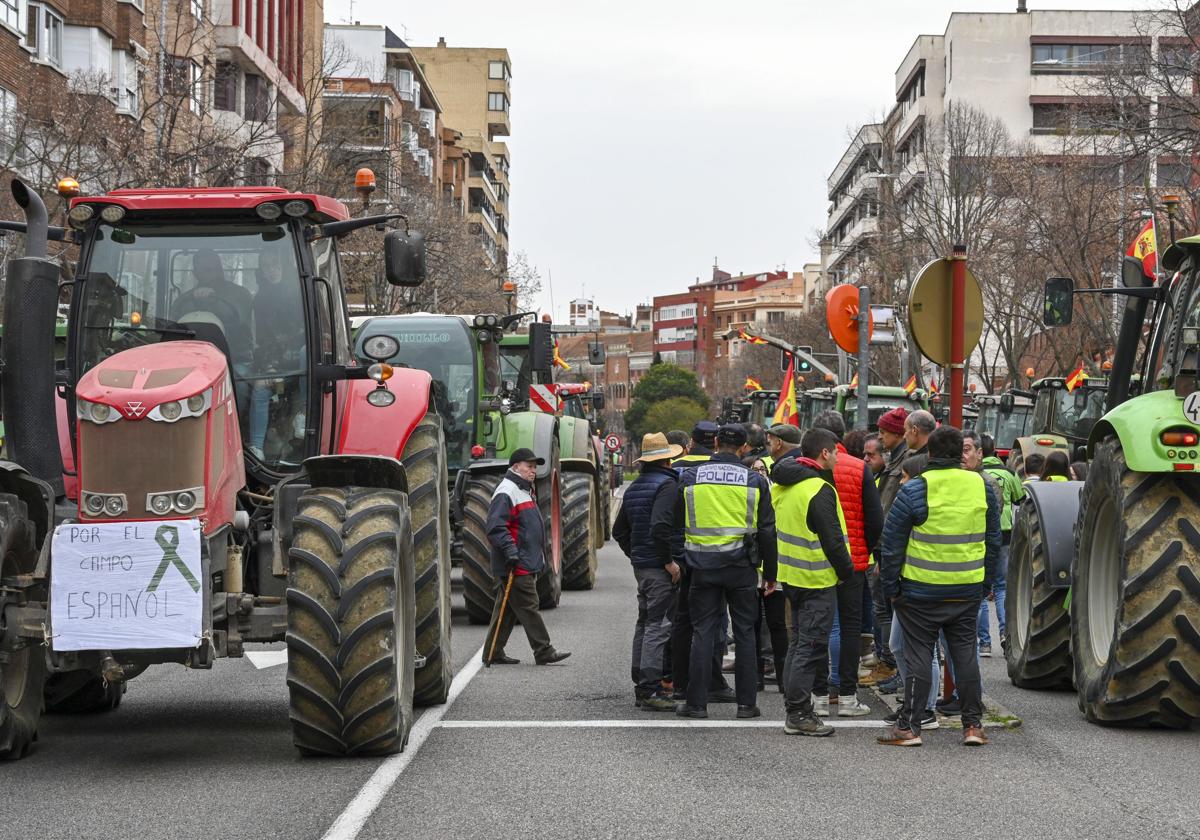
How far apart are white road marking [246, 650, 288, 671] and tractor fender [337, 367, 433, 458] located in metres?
3.37

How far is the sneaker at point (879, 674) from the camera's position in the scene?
13180 millimetres

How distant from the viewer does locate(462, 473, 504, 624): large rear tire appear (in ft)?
56.5

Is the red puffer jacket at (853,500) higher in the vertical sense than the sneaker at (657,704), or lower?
higher

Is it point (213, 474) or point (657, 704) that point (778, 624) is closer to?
point (657, 704)

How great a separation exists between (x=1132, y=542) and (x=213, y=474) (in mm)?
4766

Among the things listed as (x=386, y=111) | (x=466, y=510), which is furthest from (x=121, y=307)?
(x=386, y=111)

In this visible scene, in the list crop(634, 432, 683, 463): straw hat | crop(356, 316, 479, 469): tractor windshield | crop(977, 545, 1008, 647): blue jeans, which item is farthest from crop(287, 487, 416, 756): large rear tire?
crop(356, 316, 479, 469): tractor windshield

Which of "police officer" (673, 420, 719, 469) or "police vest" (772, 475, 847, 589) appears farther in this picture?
"police officer" (673, 420, 719, 469)

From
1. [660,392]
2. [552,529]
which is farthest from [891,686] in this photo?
[660,392]

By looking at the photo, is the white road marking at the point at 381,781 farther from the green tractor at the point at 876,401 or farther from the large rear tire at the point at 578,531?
the green tractor at the point at 876,401

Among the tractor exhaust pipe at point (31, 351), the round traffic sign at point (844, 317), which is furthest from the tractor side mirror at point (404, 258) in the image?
the round traffic sign at point (844, 317)

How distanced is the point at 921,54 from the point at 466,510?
2751 inches

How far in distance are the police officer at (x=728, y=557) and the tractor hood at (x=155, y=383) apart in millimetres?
3103

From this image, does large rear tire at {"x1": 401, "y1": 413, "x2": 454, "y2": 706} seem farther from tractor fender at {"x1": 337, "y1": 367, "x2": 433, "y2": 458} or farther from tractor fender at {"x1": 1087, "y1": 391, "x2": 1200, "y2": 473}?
tractor fender at {"x1": 1087, "y1": 391, "x2": 1200, "y2": 473}
